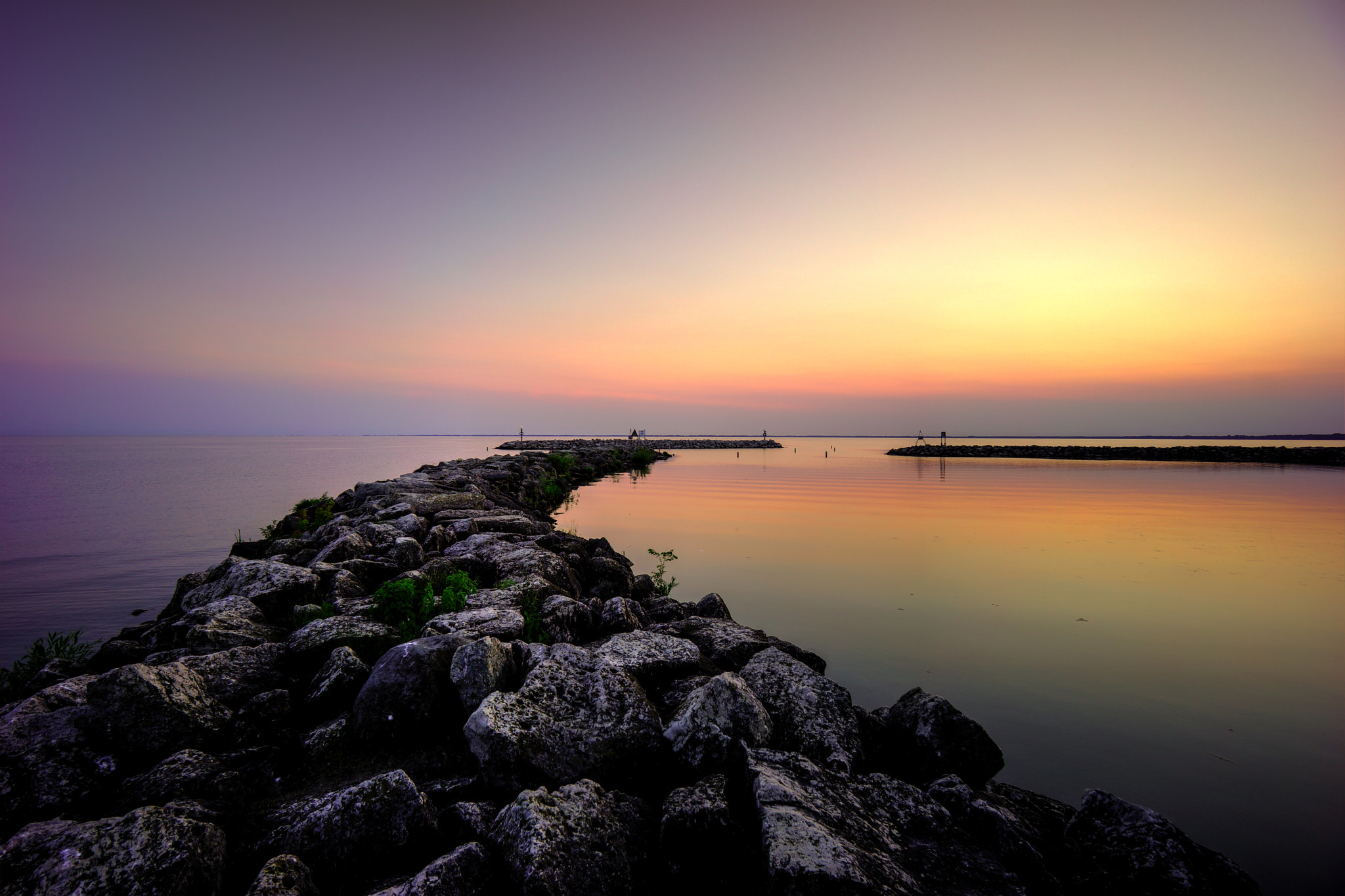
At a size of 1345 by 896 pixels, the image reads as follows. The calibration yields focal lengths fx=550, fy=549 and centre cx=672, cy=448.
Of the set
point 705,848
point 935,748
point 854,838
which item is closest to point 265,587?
point 705,848

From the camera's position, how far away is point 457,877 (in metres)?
2.46

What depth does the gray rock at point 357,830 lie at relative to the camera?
271cm

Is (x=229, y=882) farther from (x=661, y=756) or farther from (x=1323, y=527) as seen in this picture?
(x=1323, y=527)

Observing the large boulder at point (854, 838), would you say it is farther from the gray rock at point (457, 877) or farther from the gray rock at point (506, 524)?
the gray rock at point (506, 524)

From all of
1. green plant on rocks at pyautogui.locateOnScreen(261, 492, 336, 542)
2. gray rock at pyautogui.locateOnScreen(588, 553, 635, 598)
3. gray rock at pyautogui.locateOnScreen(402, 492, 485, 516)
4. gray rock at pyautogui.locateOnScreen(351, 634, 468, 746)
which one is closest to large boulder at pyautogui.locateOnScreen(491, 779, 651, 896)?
gray rock at pyautogui.locateOnScreen(351, 634, 468, 746)

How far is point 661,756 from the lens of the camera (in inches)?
140

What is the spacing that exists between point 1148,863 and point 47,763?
6132mm

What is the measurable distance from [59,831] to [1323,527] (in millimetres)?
23859

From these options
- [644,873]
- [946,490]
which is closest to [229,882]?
[644,873]

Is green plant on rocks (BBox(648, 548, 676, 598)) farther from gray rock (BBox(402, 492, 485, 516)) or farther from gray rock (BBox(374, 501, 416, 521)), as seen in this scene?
gray rock (BBox(374, 501, 416, 521))

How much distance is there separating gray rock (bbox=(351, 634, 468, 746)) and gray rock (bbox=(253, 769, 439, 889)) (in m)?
0.80

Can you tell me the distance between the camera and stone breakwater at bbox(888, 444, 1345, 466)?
4916 centimetres

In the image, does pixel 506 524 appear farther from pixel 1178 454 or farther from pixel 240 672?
pixel 1178 454

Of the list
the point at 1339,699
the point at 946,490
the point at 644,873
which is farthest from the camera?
the point at 946,490
